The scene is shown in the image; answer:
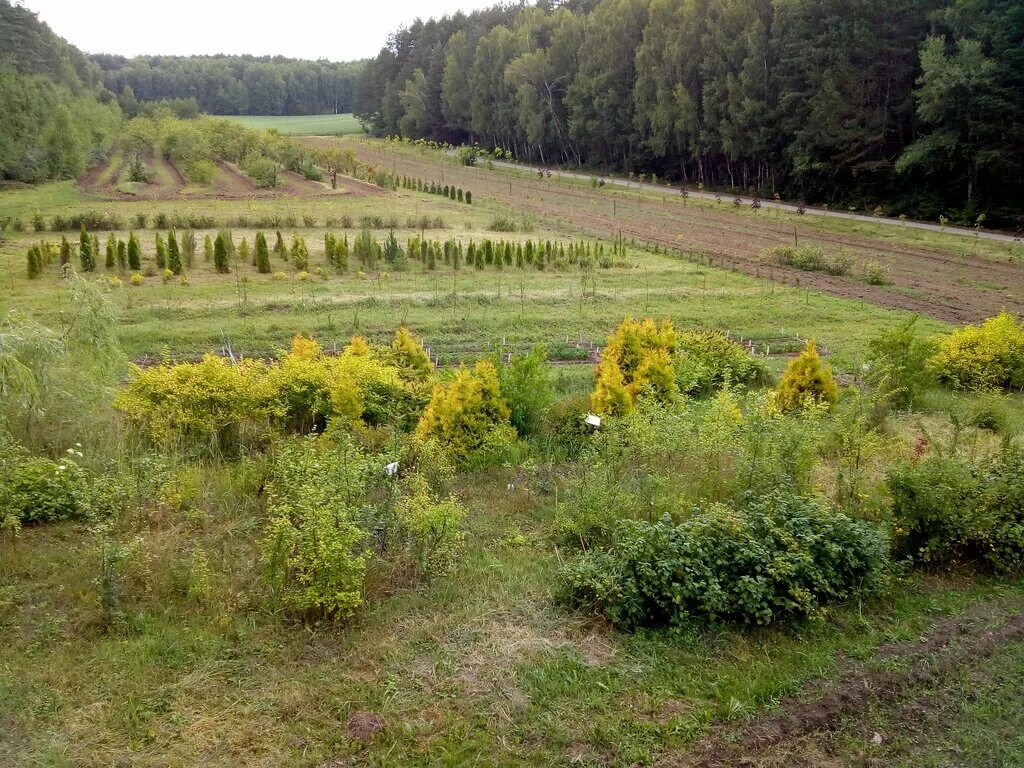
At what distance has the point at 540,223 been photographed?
3070 centimetres

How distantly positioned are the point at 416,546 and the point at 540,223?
995 inches

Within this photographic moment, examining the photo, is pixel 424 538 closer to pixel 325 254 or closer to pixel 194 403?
pixel 194 403

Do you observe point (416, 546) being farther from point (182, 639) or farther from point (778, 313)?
point (778, 313)

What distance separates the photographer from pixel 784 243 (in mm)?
27266

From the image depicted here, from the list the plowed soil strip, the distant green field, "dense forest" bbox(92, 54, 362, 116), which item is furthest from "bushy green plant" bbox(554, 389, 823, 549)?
"dense forest" bbox(92, 54, 362, 116)

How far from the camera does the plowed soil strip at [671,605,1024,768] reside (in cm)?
468

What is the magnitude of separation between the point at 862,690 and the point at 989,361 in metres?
8.98

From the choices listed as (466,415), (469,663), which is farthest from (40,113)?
(469,663)

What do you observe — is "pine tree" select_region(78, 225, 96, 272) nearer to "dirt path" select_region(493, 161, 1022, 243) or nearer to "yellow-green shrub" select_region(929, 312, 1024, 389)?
"yellow-green shrub" select_region(929, 312, 1024, 389)

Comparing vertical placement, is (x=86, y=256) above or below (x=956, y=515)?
above

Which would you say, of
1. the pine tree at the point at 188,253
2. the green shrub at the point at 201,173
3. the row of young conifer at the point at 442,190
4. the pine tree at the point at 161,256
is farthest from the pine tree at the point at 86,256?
the green shrub at the point at 201,173

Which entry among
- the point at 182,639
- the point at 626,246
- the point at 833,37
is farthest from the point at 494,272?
the point at 833,37

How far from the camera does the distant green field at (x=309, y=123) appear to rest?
96.5 metres

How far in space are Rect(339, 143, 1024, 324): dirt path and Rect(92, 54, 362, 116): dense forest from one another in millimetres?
89344
